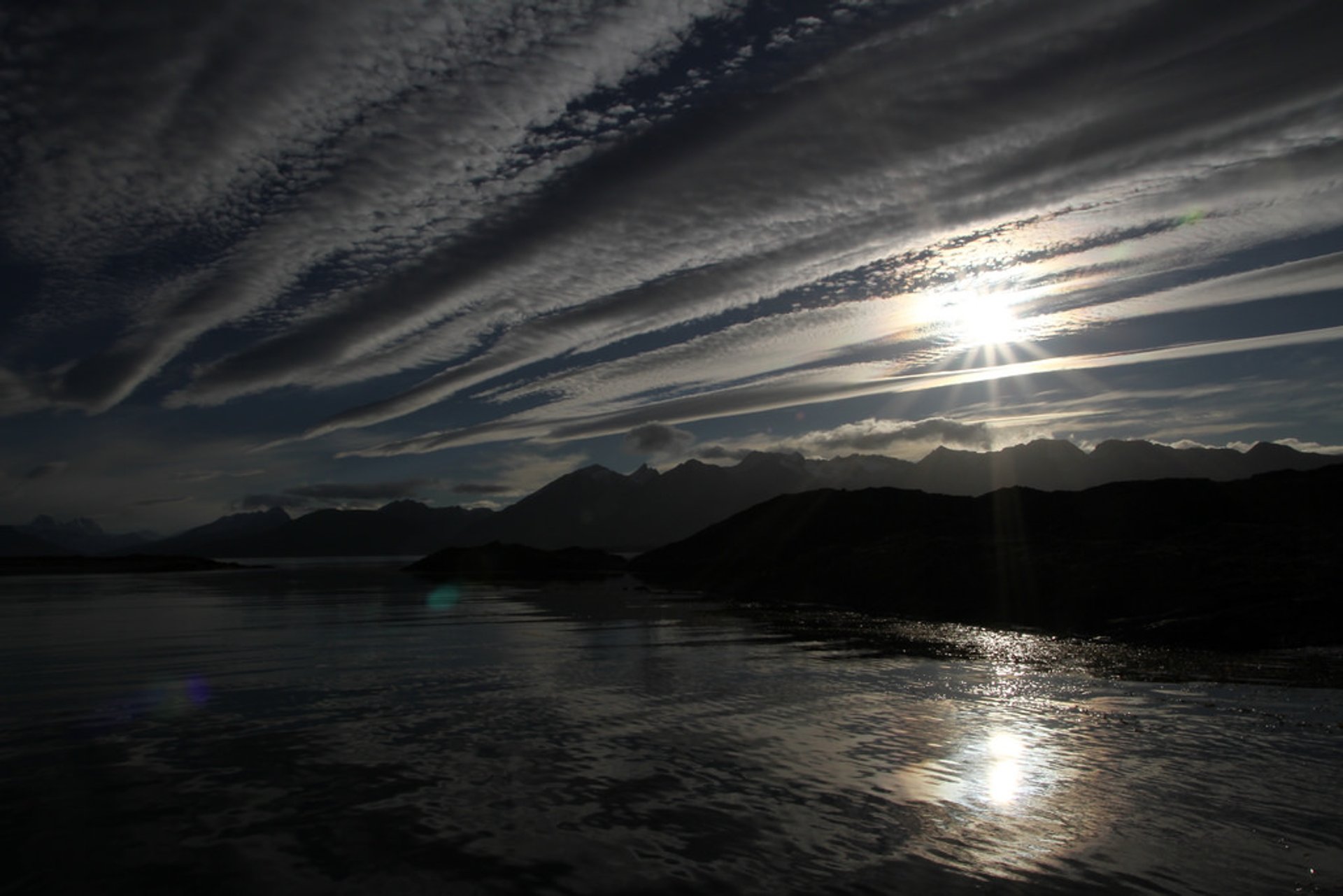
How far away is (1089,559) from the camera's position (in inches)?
1951

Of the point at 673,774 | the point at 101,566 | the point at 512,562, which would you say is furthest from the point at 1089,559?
the point at 101,566

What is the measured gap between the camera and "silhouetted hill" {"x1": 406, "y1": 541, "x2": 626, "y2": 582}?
147 metres

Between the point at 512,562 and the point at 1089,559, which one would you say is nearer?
the point at 1089,559

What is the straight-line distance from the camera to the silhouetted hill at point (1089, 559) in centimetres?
3706

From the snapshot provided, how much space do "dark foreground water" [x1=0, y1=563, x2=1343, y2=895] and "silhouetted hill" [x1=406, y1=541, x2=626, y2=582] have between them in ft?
375

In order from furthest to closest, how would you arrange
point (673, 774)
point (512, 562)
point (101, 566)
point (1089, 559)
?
1. point (101, 566)
2. point (512, 562)
3. point (1089, 559)
4. point (673, 774)

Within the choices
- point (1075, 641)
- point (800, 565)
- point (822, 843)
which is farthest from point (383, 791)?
point (800, 565)

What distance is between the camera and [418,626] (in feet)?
159

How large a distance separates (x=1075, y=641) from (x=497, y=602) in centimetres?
4691

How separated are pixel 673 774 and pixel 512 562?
142085mm

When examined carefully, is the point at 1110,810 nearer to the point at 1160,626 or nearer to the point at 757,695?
the point at 757,695

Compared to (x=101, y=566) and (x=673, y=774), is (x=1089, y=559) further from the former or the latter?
(x=101, y=566)

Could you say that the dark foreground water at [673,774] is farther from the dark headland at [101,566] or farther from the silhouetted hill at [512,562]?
the dark headland at [101,566]

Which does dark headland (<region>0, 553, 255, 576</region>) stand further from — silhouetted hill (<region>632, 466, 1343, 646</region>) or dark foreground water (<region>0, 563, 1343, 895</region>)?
dark foreground water (<region>0, 563, 1343, 895</region>)
